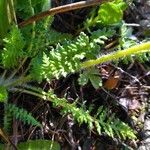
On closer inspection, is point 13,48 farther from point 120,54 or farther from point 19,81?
point 120,54

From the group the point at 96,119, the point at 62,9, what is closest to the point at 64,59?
the point at 62,9

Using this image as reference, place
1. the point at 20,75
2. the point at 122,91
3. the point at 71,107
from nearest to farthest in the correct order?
the point at 71,107 < the point at 20,75 < the point at 122,91

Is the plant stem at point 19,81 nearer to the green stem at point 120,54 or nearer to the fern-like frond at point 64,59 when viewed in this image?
the fern-like frond at point 64,59

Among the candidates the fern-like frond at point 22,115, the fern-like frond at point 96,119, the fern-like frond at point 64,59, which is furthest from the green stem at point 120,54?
the fern-like frond at point 22,115

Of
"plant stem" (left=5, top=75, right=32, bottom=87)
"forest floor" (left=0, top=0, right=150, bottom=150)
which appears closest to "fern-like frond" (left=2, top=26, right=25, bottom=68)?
"plant stem" (left=5, top=75, right=32, bottom=87)

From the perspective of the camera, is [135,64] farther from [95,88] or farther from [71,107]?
[71,107]

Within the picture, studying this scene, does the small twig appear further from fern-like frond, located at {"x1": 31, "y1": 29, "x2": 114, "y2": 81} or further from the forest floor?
the forest floor

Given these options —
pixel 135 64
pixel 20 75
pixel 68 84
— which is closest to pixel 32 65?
pixel 20 75

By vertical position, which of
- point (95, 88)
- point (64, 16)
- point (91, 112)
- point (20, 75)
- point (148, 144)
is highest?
point (64, 16)
